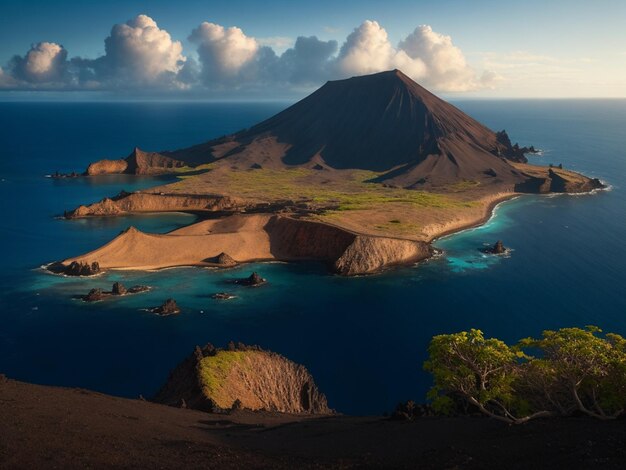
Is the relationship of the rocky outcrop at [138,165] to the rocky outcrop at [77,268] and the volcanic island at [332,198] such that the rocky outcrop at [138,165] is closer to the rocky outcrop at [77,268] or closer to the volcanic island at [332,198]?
the volcanic island at [332,198]

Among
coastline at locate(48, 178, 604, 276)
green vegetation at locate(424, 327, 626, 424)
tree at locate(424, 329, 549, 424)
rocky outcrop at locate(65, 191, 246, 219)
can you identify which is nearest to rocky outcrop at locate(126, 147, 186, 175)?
rocky outcrop at locate(65, 191, 246, 219)

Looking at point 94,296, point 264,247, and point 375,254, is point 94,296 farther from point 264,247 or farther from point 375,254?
point 375,254

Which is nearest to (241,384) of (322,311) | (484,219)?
(322,311)

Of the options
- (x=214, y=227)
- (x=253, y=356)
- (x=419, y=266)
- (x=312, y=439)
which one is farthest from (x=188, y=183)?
(x=312, y=439)

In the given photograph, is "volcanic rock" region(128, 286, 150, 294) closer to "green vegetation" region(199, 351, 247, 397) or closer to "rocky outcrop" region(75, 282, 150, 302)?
"rocky outcrop" region(75, 282, 150, 302)

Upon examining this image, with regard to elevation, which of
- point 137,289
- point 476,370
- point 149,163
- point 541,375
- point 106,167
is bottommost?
point 137,289

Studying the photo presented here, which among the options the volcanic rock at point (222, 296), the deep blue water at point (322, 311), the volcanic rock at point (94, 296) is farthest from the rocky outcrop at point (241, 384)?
the volcanic rock at point (94, 296)

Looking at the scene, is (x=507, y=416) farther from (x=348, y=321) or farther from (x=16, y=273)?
(x=16, y=273)
